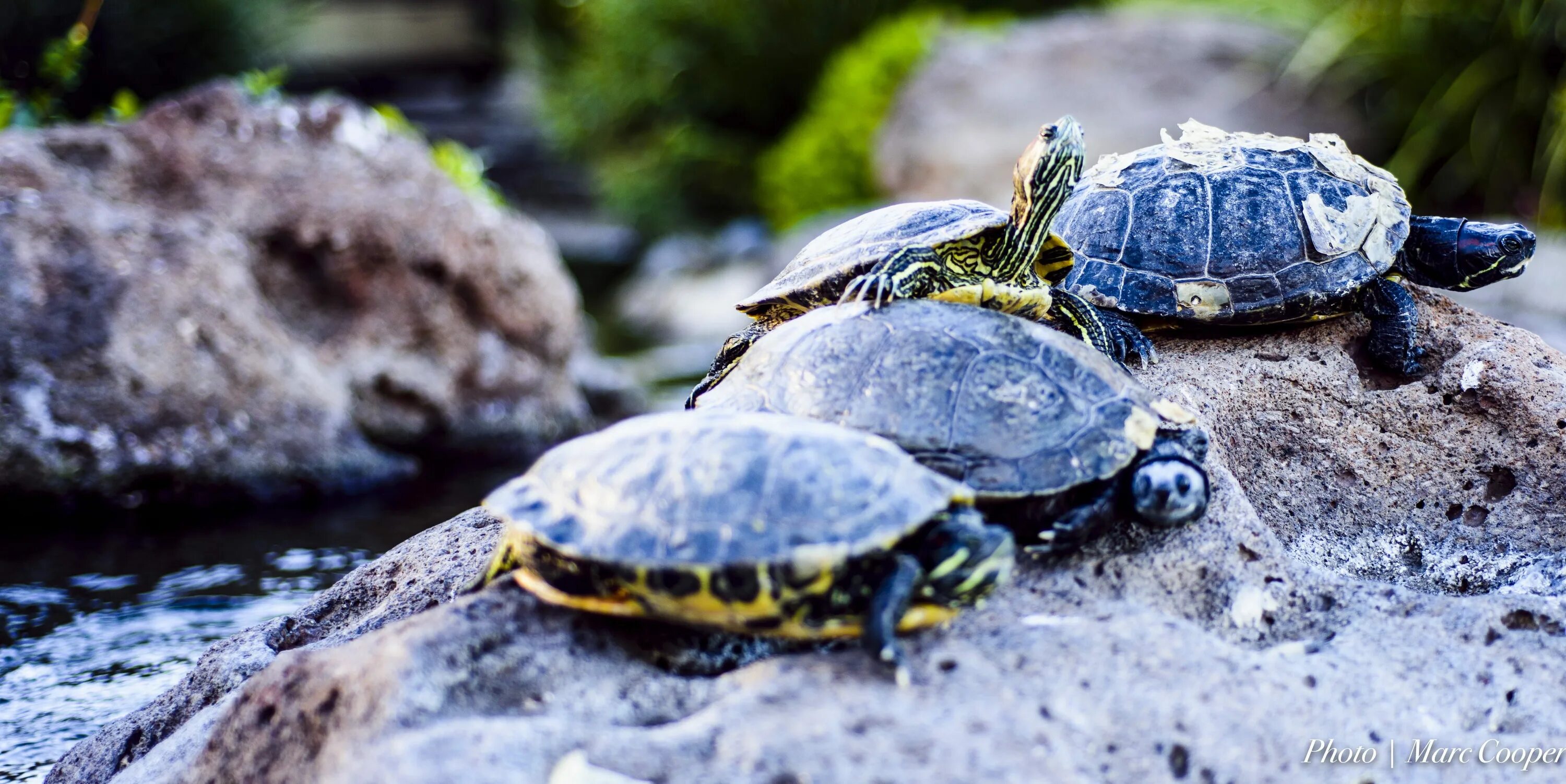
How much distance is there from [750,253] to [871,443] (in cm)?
1238

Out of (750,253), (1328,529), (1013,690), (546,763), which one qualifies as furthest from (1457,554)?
(750,253)

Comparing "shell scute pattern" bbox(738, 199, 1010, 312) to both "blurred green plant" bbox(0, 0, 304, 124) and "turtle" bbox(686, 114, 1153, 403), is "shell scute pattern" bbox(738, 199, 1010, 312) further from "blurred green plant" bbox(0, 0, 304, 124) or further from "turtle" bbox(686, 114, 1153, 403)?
"blurred green plant" bbox(0, 0, 304, 124)

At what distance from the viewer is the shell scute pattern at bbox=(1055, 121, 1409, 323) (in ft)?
13.8

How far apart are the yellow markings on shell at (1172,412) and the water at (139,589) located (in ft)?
11.9

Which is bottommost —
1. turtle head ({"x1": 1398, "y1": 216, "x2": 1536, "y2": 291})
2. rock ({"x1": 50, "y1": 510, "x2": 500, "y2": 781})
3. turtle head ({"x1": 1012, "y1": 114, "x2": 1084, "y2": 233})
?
rock ({"x1": 50, "y1": 510, "x2": 500, "y2": 781})

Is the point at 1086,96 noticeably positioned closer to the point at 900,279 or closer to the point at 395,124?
the point at 395,124

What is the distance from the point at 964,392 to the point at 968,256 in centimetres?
82

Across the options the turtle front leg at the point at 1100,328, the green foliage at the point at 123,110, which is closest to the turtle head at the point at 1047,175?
the turtle front leg at the point at 1100,328

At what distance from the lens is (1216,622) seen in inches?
121

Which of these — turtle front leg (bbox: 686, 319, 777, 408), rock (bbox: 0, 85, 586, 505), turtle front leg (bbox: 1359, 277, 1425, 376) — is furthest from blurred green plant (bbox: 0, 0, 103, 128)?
turtle front leg (bbox: 1359, 277, 1425, 376)

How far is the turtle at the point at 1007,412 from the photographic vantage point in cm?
304

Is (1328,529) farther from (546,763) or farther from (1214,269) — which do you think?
(546,763)

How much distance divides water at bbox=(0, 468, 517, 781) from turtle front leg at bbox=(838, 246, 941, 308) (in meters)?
2.97

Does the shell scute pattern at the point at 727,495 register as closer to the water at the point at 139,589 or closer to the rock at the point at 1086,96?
the water at the point at 139,589
